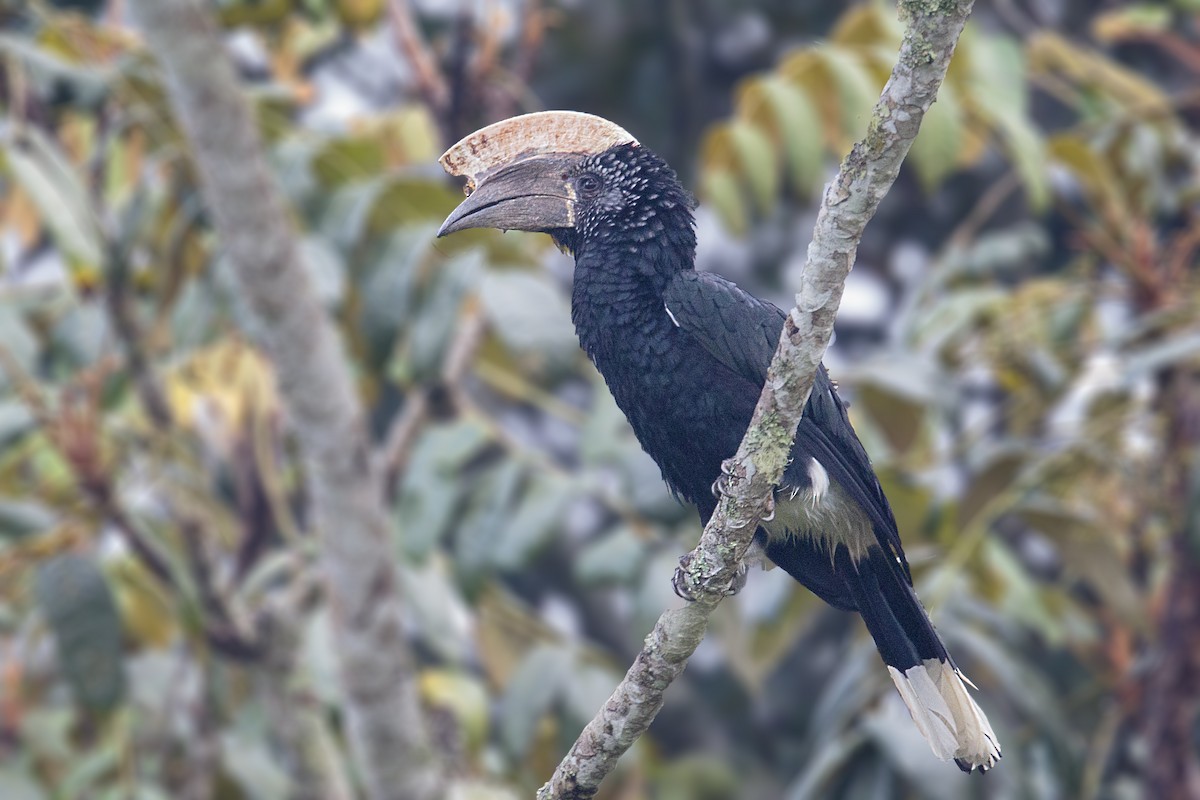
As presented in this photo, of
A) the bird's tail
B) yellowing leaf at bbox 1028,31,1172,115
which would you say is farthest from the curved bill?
yellowing leaf at bbox 1028,31,1172,115

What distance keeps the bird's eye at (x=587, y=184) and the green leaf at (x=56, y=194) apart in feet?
5.58

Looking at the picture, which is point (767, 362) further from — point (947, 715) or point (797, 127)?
point (797, 127)

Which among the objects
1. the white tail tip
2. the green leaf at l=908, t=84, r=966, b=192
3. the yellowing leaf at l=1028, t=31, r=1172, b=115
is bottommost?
the white tail tip

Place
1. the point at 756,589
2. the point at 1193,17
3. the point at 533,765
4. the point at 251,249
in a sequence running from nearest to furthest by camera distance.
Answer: the point at 251,249 < the point at 756,589 < the point at 533,765 < the point at 1193,17

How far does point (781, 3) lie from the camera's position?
247 inches

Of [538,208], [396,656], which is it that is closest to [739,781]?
[396,656]

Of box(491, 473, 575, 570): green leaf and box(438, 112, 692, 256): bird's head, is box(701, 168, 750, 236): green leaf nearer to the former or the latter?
box(491, 473, 575, 570): green leaf

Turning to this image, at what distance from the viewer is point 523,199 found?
5.95ft

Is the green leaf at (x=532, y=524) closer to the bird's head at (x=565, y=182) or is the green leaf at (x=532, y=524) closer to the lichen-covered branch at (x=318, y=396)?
the lichen-covered branch at (x=318, y=396)

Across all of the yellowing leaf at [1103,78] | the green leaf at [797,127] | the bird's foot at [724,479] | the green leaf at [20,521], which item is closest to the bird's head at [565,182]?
the bird's foot at [724,479]

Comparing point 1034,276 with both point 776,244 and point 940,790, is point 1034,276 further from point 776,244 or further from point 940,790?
point 940,790

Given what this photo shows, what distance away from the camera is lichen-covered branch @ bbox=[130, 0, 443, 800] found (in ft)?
11.4

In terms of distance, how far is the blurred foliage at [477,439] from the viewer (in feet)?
11.4

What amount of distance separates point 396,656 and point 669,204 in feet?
6.87
